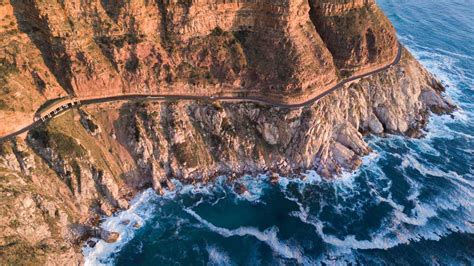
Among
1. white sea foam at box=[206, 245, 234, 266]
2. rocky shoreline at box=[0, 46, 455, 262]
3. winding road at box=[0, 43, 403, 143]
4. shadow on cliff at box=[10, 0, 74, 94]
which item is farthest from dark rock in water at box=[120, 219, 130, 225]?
shadow on cliff at box=[10, 0, 74, 94]

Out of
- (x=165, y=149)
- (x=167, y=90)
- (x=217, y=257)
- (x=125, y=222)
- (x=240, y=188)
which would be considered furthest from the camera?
(x=167, y=90)

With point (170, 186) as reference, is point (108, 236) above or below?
below

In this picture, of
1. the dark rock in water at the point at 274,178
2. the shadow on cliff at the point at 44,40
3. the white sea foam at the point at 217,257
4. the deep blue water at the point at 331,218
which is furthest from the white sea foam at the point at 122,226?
the shadow on cliff at the point at 44,40

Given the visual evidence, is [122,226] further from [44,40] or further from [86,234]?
[44,40]

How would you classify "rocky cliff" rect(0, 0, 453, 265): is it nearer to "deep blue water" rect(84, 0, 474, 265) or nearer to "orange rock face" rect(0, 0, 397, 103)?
"orange rock face" rect(0, 0, 397, 103)

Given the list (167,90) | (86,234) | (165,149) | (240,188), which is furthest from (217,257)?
(167,90)

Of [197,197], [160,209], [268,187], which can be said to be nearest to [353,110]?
[268,187]

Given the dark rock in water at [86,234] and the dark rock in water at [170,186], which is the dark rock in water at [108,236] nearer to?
the dark rock in water at [86,234]
